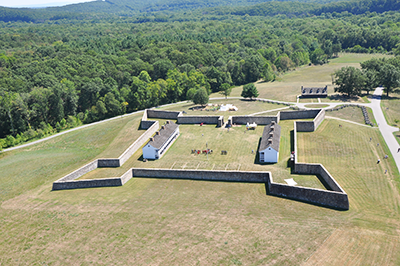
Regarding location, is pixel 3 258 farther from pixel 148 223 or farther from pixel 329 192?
pixel 329 192

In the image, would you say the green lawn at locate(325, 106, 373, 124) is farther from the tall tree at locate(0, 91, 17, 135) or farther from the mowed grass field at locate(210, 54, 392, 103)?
the tall tree at locate(0, 91, 17, 135)

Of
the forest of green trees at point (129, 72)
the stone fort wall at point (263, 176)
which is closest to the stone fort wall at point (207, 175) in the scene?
the stone fort wall at point (263, 176)

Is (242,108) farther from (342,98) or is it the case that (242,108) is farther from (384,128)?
(384,128)

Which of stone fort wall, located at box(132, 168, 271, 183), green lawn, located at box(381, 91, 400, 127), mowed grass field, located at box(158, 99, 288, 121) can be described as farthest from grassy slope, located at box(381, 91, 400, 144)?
stone fort wall, located at box(132, 168, 271, 183)

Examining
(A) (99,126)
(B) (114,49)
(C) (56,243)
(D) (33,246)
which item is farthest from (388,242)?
(B) (114,49)

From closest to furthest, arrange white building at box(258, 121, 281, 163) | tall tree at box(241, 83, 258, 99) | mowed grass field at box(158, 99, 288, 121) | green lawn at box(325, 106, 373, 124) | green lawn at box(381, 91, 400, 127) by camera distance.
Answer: white building at box(258, 121, 281, 163) → green lawn at box(381, 91, 400, 127) → green lawn at box(325, 106, 373, 124) → mowed grass field at box(158, 99, 288, 121) → tall tree at box(241, 83, 258, 99)

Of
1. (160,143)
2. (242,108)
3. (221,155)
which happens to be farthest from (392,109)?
(160,143)
